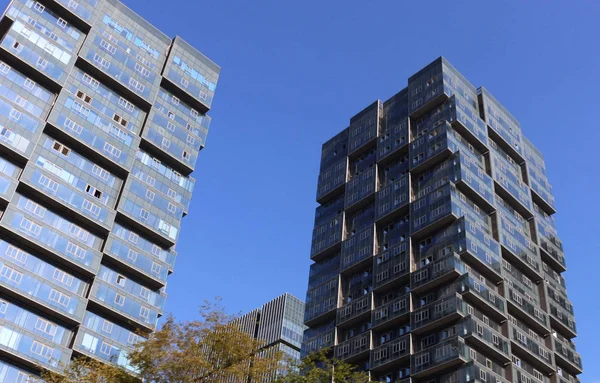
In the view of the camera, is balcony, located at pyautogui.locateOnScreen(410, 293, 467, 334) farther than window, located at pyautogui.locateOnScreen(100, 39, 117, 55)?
No

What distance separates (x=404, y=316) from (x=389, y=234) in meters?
14.9

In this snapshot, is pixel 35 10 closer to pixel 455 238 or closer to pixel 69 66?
pixel 69 66

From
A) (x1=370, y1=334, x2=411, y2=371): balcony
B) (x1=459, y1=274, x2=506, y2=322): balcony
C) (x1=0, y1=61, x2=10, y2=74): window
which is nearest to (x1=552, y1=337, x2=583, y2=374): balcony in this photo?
(x1=459, y1=274, x2=506, y2=322): balcony

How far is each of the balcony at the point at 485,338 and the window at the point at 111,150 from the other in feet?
153

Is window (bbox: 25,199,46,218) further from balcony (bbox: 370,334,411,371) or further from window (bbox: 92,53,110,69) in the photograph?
balcony (bbox: 370,334,411,371)

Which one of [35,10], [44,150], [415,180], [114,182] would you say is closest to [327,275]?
[415,180]

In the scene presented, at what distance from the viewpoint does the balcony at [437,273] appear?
3541 inches

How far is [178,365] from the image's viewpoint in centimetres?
4556

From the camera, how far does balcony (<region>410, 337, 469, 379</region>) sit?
274ft

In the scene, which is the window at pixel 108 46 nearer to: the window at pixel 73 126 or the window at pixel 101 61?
the window at pixel 101 61

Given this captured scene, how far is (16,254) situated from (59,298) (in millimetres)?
6588

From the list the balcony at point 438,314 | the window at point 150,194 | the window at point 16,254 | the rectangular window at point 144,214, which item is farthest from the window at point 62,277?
the balcony at point 438,314

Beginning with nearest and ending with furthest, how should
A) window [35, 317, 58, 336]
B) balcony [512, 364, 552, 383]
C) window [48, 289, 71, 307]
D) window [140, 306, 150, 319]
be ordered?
window [35, 317, 58, 336], window [48, 289, 71, 307], window [140, 306, 150, 319], balcony [512, 364, 552, 383]

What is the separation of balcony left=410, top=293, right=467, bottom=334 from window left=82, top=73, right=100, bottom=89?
49639 millimetres
